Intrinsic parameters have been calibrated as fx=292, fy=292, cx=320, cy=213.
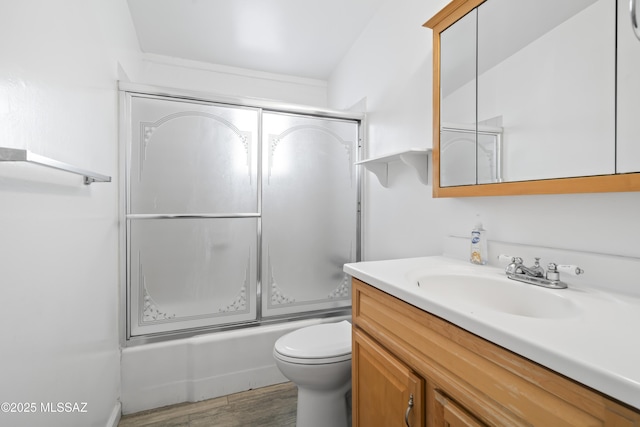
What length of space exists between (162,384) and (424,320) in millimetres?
1709

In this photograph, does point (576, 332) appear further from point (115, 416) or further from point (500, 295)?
point (115, 416)

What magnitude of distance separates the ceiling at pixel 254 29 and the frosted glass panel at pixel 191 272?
1423 mm

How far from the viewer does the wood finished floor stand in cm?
159

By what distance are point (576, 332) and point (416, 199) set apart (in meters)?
1.14

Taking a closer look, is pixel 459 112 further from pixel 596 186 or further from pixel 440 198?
pixel 596 186

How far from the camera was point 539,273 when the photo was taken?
0.93 metres

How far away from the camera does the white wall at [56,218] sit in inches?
28.9

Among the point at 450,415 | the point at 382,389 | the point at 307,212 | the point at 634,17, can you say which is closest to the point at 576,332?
the point at 450,415

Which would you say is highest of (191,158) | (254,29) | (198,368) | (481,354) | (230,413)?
(254,29)

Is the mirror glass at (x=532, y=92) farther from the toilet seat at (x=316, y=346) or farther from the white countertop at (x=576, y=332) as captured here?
the toilet seat at (x=316, y=346)

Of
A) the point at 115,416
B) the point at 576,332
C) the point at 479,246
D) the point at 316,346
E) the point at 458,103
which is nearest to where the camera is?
the point at 576,332

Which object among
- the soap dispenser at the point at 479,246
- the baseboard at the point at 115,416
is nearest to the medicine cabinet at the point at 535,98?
the soap dispenser at the point at 479,246

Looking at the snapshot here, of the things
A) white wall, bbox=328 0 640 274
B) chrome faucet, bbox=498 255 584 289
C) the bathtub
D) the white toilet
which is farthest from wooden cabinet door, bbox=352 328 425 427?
the bathtub

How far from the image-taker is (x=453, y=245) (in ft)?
4.46
